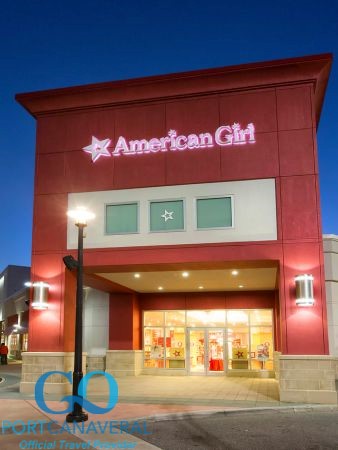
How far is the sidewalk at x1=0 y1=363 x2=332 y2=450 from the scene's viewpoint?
36.8 ft

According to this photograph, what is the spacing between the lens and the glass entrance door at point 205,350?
25344mm

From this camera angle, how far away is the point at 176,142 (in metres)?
18.8

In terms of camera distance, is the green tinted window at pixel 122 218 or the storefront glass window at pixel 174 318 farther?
the storefront glass window at pixel 174 318

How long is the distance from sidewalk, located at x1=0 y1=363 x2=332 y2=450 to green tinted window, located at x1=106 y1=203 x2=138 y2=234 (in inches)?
216

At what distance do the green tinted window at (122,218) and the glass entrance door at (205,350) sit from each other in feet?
29.9

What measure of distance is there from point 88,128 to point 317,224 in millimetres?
8781

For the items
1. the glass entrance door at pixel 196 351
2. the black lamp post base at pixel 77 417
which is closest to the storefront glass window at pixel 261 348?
the glass entrance door at pixel 196 351

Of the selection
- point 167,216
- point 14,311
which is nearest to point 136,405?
point 167,216

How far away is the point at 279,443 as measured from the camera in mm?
10938

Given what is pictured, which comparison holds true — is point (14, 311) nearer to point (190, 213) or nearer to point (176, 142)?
point (176, 142)

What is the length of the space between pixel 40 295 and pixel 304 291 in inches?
346

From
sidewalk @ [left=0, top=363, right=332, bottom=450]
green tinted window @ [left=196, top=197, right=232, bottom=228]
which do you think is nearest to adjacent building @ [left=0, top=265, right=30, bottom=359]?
sidewalk @ [left=0, top=363, right=332, bottom=450]

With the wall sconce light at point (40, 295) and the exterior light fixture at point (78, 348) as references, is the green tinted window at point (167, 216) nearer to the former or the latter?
the wall sconce light at point (40, 295)

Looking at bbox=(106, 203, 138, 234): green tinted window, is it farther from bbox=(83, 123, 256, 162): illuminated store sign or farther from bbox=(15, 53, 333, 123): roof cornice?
bbox=(15, 53, 333, 123): roof cornice
